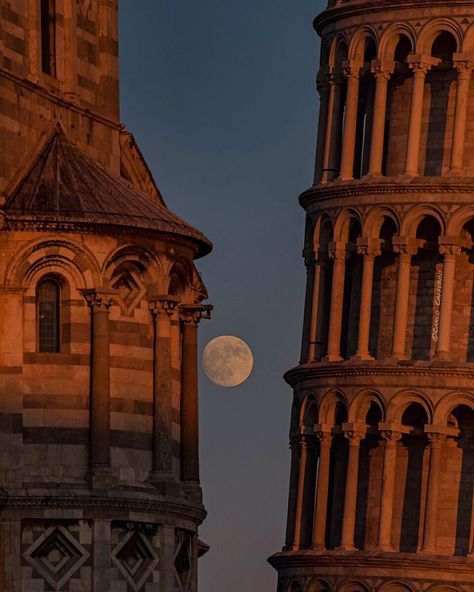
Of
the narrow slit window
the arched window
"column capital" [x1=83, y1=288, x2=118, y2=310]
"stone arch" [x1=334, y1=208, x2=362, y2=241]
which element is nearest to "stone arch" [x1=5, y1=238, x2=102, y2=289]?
"column capital" [x1=83, y1=288, x2=118, y2=310]

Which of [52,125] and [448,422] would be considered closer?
[52,125]

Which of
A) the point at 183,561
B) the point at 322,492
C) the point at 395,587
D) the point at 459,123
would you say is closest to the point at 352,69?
the point at 459,123

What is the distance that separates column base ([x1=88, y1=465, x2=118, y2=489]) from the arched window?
2731mm

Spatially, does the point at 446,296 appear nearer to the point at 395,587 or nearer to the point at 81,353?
the point at 395,587

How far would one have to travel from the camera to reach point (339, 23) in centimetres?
12612

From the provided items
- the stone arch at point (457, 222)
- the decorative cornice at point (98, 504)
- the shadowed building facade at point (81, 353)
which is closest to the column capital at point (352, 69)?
the stone arch at point (457, 222)

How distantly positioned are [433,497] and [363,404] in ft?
14.4

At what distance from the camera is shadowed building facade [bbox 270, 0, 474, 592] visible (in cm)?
12094

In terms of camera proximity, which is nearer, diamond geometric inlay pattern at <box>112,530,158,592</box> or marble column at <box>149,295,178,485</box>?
diamond geometric inlay pattern at <box>112,530,158,592</box>

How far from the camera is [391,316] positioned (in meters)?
122

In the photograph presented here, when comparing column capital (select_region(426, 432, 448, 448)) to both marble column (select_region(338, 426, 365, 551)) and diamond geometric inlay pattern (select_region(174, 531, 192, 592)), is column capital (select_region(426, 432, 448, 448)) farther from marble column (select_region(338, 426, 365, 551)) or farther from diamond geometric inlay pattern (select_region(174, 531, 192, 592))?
diamond geometric inlay pattern (select_region(174, 531, 192, 592))

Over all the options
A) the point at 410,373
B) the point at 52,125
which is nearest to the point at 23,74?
the point at 52,125

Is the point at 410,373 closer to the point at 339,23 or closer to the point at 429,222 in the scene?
the point at 429,222

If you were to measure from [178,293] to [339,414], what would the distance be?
50344mm
